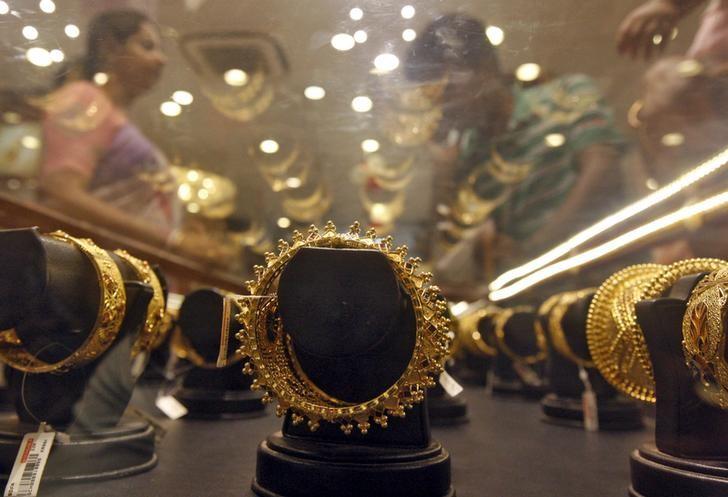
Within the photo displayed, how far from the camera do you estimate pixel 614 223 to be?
3.08 meters

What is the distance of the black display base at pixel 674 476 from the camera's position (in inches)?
37.7

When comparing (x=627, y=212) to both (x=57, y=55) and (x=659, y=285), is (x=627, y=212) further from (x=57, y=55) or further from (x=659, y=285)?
(x=57, y=55)

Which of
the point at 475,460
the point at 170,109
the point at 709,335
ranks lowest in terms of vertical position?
the point at 475,460

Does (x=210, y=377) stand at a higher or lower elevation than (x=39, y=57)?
lower

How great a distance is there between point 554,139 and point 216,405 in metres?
1.78

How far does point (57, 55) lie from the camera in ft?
5.47

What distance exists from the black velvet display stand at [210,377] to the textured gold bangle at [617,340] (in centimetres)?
104

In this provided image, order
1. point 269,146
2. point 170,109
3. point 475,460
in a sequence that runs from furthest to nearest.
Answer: point 269,146 < point 170,109 < point 475,460

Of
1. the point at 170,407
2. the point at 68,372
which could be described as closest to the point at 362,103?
the point at 170,407

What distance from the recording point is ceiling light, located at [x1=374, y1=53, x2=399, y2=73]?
166 cm

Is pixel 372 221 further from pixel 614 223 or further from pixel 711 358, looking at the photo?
pixel 711 358

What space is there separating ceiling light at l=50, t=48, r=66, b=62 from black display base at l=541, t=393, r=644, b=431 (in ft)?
6.32

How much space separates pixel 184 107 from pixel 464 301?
3629 mm

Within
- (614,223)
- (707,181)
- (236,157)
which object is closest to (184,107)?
(236,157)
